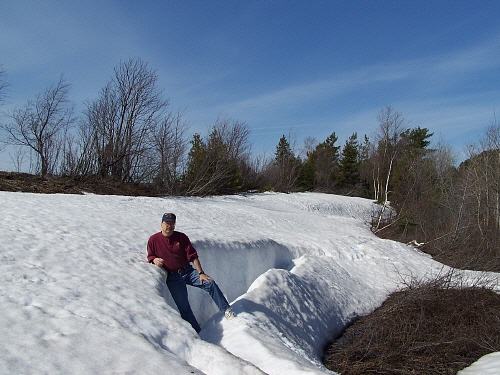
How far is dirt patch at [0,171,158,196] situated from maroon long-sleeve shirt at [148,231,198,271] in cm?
1158

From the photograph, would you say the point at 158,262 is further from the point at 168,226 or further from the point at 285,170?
the point at 285,170

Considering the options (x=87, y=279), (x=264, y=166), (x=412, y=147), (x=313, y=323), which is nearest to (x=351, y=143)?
(x=412, y=147)

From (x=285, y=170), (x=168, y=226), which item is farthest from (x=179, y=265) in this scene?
(x=285, y=170)

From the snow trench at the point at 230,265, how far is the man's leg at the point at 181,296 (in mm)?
858

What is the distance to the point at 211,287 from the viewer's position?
6910 millimetres

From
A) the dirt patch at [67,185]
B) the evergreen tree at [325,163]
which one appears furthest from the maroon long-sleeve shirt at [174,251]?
the evergreen tree at [325,163]

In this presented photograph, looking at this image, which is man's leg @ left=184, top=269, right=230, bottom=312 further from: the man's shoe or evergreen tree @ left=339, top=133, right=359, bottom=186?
evergreen tree @ left=339, top=133, right=359, bottom=186

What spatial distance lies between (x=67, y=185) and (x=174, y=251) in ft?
47.2

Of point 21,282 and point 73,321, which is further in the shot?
point 21,282

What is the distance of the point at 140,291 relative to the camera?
262 inches

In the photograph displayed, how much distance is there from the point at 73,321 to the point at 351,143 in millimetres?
54382

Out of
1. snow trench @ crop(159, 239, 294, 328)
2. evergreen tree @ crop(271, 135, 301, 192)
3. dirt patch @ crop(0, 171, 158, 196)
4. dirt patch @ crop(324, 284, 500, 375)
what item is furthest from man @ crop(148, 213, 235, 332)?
evergreen tree @ crop(271, 135, 301, 192)

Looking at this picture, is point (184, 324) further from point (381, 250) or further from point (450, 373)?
point (381, 250)

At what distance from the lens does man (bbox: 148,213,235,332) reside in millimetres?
6930
